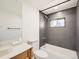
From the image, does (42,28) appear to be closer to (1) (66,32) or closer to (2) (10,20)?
(1) (66,32)

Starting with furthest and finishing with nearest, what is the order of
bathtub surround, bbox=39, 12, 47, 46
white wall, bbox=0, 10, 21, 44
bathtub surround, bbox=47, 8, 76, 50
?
bathtub surround, bbox=39, 12, 47, 46 → bathtub surround, bbox=47, 8, 76, 50 → white wall, bbox=0, 10, 21, 44

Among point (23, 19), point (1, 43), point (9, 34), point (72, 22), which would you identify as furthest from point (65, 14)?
point (1, 43)

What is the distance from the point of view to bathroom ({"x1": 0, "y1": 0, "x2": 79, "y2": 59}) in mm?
1362

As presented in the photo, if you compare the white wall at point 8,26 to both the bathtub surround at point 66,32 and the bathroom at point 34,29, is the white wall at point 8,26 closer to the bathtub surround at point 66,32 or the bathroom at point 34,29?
the bathroom at point 34,29

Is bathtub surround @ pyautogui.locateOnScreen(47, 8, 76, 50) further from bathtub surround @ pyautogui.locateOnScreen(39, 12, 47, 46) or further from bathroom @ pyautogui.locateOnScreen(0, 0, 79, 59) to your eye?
bathtub surround @ pyautogui.locateOnScreen(39, 12, 47, 46)

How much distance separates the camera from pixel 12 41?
1.59 meters

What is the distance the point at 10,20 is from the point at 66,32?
8.52 ft

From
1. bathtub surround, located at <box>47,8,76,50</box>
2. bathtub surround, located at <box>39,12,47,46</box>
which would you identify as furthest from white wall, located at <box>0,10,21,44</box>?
bathtub surround, located at <box>47,8,76,50</box>

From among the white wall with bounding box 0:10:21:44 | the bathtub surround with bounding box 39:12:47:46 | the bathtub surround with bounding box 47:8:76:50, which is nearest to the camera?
the white wall with bounding box 0:10:21:44

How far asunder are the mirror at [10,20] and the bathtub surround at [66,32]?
2119 millimetres

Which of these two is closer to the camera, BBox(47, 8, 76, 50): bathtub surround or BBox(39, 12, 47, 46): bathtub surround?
BBox(47, 8, 76, 50): bathtub surround

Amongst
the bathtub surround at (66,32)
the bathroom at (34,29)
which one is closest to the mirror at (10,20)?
the bathroom at (34,29)

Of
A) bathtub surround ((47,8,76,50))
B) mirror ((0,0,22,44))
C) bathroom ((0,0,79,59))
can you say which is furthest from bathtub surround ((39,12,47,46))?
mirror ((0,0,22,44))

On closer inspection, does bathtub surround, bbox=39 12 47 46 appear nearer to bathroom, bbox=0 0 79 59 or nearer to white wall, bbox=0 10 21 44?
bathroom, bbox=0 0 79 59
